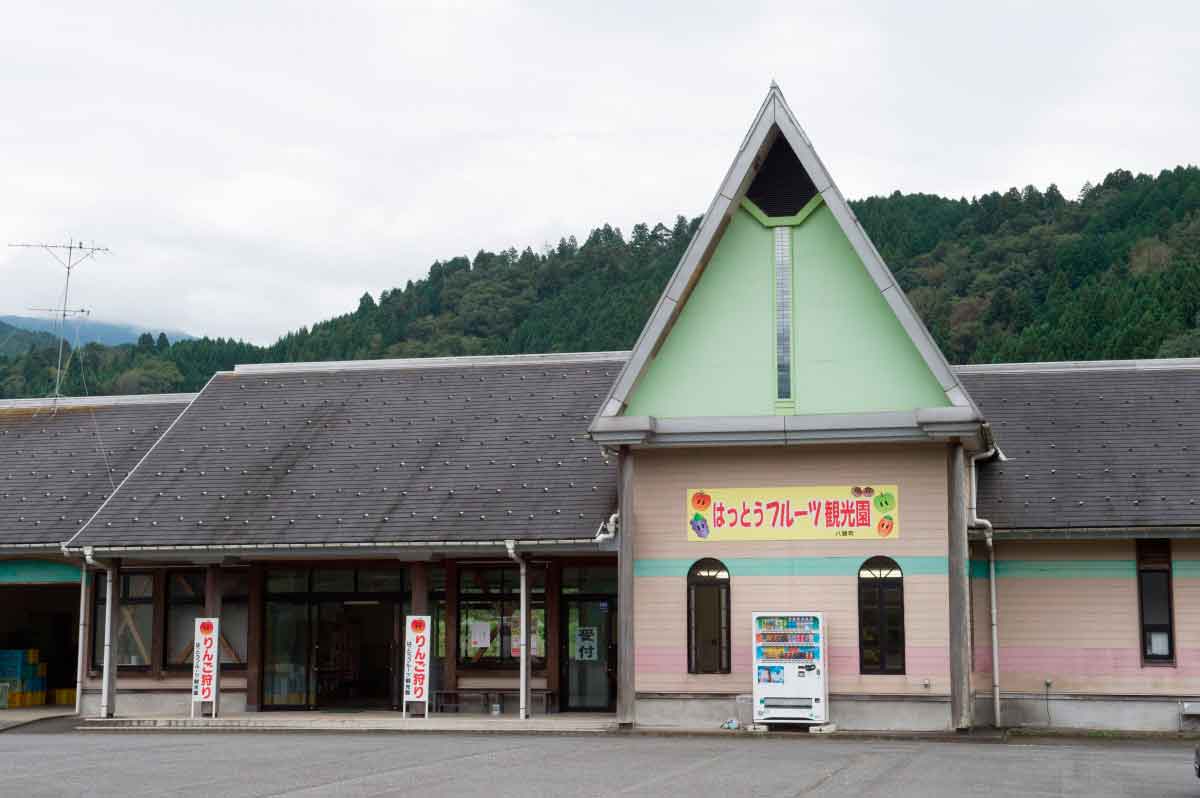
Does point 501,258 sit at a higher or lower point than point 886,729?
higher

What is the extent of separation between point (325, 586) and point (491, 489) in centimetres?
363

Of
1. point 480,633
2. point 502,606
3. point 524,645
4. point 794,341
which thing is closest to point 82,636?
point 480,633

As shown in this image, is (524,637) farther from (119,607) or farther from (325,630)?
(119,607)

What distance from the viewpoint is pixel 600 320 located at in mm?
80125

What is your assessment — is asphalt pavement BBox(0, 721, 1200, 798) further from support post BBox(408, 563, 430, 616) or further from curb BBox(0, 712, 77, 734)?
curb BBox(0, 712, 77, 734)

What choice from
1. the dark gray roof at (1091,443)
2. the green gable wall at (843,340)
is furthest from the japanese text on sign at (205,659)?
the dark gray roof at (1091,443)

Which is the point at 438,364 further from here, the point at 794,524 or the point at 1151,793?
the point at 1151,793

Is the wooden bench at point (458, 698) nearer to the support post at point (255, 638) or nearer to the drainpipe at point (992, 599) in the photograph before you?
the support post at point (255, 638)

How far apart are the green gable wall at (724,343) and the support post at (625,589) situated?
0.99m

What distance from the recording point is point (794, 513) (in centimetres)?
2139

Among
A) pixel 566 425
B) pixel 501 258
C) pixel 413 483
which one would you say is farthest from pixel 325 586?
pixel 501 258

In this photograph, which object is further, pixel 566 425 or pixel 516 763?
pixel 566 425

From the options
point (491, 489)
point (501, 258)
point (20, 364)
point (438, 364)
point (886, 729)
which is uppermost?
point (501, 258)

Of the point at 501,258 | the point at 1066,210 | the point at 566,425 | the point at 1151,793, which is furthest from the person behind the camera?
the point at 501,258
